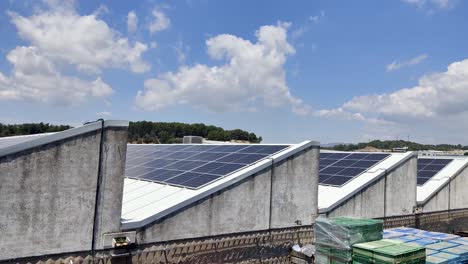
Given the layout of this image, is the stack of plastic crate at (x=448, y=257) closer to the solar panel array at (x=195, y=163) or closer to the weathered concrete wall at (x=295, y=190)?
the weathered concrete wall at (x=295, y=190)

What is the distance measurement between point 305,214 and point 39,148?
11769mm

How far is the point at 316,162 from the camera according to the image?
57.0 ft

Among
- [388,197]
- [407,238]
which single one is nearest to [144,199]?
[407,238]

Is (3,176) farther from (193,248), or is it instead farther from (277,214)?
(277,214)

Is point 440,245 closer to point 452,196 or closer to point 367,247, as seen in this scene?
point 367,247

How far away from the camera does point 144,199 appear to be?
15258 mm

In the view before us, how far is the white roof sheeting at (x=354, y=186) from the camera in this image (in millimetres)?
18656

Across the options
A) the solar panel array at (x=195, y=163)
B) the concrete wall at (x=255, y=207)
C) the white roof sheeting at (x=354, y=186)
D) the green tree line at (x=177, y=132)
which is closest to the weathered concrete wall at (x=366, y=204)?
the white roof sheeting at (x=354, y=186)

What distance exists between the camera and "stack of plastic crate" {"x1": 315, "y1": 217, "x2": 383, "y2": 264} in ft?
46.1

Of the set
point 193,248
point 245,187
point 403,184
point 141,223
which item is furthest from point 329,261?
point 403,184

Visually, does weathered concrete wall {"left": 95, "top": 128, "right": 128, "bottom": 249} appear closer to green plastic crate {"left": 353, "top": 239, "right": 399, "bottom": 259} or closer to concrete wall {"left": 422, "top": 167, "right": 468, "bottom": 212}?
green plastic crate {"left": 353, "top": 239, "right": 399, "bottom": 259}

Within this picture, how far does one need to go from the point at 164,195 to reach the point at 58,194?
509 centimetres

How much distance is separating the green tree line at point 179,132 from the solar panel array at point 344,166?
66850mm

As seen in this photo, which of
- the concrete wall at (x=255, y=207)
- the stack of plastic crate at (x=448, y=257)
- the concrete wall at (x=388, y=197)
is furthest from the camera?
the concrete wall at (x=388, y=197)
